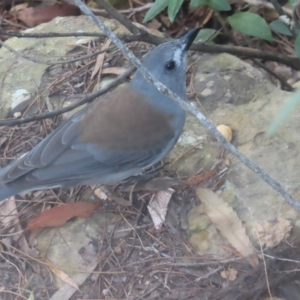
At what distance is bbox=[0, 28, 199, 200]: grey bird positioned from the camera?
9.68 feet

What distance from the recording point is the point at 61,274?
2.91 meters

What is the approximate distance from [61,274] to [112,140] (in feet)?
2.63

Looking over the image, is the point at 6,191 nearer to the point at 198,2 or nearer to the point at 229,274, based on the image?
the point at 229,274

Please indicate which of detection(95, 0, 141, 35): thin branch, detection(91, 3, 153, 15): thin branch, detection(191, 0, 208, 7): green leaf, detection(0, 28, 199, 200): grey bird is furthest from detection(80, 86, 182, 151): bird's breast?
detection(91, 3, 153, 15): thin branch

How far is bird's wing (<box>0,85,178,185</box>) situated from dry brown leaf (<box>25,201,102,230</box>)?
215 millimetres

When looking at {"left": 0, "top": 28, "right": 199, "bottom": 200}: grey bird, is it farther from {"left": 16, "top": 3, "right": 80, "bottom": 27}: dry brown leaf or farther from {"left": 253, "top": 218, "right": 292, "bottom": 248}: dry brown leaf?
{"left": 16, "top": 3, "right": 80, "bottom": 27}: dry brown leaf

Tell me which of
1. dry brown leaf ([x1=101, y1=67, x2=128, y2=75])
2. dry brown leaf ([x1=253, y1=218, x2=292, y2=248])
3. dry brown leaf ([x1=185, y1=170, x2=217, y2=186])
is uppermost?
dry brown leaf ([x1=101, y1=67, x2=128, y2=75])

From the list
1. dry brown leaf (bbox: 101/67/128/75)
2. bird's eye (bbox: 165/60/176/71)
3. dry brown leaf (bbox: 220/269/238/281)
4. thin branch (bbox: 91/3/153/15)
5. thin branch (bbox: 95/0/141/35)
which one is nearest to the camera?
dry brown leaf (bbox: 220/269/238/281)

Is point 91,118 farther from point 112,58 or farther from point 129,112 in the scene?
point 112,58

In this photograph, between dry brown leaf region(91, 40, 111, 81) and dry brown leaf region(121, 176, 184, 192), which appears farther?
dry brown leaf region(91, 40, 111, 81)

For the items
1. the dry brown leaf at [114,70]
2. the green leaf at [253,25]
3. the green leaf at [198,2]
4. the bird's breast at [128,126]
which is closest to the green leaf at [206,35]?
the green leaf at [253,25]

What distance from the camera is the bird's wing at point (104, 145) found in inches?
117

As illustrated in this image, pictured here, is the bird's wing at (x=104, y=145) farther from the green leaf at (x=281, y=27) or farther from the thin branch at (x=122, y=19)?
the green leaf at (x=281, y=27)

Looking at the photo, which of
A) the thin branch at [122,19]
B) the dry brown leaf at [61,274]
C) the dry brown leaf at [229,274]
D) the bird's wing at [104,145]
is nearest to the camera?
the dry brown leaf at [229,274]
